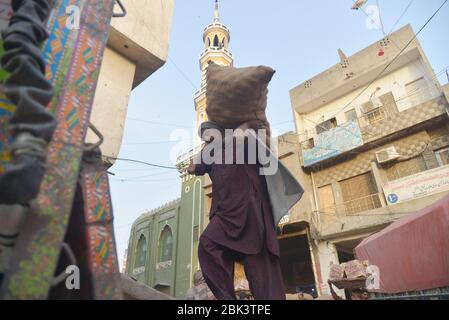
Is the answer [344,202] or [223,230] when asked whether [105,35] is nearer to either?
[223,230]

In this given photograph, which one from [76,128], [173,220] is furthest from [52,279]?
[173,220]

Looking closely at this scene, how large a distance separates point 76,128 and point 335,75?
1355 centimetres

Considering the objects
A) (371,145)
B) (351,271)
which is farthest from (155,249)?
(351,271)

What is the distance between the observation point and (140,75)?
5.40 m

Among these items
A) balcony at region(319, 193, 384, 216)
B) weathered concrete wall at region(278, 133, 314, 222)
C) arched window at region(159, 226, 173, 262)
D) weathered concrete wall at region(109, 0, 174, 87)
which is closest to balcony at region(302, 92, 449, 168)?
weathered concrete wall at region(278, 133, 314, 222)

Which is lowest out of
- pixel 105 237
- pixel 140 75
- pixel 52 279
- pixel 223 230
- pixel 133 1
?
pixel 52 279

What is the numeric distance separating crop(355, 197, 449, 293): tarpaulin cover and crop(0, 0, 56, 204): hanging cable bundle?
Answer: 14.6ft

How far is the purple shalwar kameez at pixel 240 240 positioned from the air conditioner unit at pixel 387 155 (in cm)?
954

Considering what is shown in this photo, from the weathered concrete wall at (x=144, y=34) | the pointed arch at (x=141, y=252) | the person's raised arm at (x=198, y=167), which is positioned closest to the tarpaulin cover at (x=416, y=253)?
the person's raised arm at (x=198, y=167)

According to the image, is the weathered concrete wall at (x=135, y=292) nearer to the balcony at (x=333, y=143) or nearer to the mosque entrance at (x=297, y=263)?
Result: the mosque entrance at (x=297, y=263)

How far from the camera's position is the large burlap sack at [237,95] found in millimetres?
2570

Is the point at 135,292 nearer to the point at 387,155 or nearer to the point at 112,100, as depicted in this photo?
the point at 112,100

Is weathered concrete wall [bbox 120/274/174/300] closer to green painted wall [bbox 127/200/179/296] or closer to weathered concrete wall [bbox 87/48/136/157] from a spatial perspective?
weathered concrete wall [bbox 87/48/136/157]

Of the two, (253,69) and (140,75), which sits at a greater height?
(140,75)
